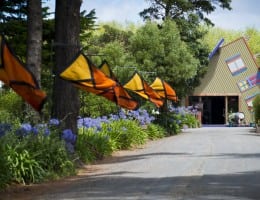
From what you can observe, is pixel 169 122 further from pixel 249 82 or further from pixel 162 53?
pixel 249 82

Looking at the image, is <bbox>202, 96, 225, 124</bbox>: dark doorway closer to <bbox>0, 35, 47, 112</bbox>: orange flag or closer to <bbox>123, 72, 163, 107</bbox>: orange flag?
<bbox>123, 72, 163, 107</bbox>: orange flag

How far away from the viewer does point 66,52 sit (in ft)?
51.6

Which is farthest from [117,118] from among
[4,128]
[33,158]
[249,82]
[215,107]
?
[215,107]

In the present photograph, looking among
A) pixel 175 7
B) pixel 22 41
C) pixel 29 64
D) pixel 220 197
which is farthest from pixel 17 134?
pixel 175 7

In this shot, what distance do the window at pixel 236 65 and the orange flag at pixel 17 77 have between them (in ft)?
137

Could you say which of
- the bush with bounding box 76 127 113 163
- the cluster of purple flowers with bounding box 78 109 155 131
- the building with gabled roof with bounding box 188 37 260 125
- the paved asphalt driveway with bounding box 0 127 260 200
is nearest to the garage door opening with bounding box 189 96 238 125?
the building with gabled roof with bounding box 188 37 260 125

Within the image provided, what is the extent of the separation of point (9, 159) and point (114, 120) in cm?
1149

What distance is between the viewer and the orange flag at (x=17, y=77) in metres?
10.4

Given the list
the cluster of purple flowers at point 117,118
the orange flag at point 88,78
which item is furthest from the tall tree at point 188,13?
the orange flag at point 88,78

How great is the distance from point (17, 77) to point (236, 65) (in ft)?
140

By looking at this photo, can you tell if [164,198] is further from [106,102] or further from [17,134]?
[106,102]

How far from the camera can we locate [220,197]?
9.32m

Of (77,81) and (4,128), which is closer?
(4,128)

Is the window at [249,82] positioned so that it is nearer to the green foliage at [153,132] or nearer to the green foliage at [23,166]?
Result: the green foliage at [153,132]
